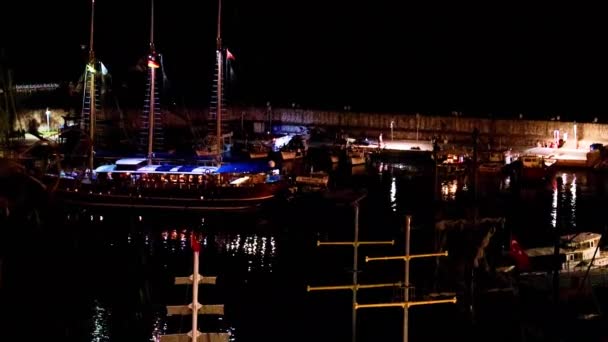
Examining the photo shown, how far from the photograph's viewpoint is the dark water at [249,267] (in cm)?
2539

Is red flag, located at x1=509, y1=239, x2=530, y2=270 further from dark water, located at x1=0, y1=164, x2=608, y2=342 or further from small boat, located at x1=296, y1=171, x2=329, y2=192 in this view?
small boat, located at x1=296, y1=171, x2=329, y2=192

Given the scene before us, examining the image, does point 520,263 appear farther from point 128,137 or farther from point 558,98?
point 558,98

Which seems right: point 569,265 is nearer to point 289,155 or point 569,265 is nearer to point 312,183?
point 312,183

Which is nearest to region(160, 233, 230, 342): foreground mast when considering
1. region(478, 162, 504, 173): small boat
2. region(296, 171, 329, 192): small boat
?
region(296, 171, 329, 192): small boat

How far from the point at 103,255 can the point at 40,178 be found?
1099cm

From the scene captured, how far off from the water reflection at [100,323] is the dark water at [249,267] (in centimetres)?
3

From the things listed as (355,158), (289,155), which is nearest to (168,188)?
(289,155)

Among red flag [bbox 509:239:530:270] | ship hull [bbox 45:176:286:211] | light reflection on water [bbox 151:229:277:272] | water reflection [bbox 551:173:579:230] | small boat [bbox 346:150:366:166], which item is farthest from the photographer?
small boat [bbox 346:150:366:166]

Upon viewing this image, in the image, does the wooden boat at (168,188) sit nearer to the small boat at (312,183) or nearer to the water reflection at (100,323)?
the small boat at (312,183)

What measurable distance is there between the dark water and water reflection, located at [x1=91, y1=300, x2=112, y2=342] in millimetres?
35

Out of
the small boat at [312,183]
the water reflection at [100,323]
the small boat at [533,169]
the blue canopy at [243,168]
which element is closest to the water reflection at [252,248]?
the water reflection at [100,323]

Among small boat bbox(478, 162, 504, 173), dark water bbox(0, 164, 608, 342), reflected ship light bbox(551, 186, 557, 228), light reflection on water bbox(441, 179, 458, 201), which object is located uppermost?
small boat bbox(478, 162, 504, 173)

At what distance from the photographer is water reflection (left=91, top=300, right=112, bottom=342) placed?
80.6 ft

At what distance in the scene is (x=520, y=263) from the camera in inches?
1097
